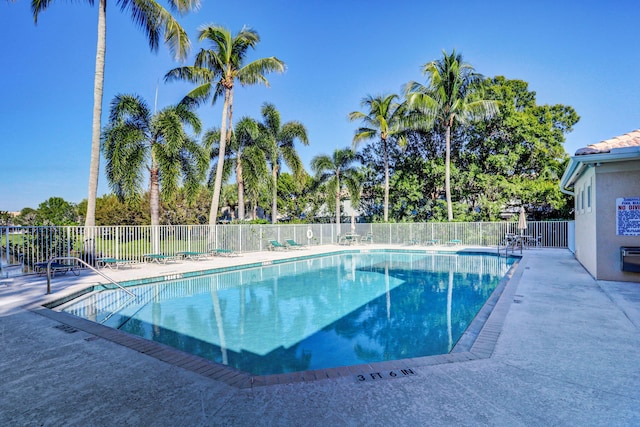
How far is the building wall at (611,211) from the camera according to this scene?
7738mm

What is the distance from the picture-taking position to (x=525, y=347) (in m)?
4.00

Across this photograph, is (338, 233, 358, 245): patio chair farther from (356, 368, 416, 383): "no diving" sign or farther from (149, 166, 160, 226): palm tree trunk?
(356, 368, 416, 383): "no diving" sign

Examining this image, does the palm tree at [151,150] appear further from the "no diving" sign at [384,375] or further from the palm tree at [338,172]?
the "no diving" sign at [384,375]

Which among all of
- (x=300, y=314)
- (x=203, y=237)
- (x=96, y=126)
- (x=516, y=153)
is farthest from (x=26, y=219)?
(x=516, y=153)

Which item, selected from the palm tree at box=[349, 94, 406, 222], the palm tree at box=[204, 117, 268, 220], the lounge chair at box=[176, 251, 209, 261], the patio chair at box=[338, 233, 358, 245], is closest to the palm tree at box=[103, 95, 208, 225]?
the lounge chair at box=[176, 251, 209, 261]

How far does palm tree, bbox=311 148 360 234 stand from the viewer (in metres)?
24.9

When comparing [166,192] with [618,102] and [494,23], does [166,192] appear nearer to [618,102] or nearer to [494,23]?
[494,23]

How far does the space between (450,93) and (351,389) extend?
2209 centimetres

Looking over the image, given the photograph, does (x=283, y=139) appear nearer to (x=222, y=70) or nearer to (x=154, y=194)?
(x=222, y=70)

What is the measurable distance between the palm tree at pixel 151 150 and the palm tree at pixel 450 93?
12.9m

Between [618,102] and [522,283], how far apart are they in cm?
1964

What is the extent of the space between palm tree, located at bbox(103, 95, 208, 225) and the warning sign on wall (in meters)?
15.1

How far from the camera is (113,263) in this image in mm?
12164

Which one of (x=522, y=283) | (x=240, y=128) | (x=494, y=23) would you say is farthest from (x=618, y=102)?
(x=240, y=128)
